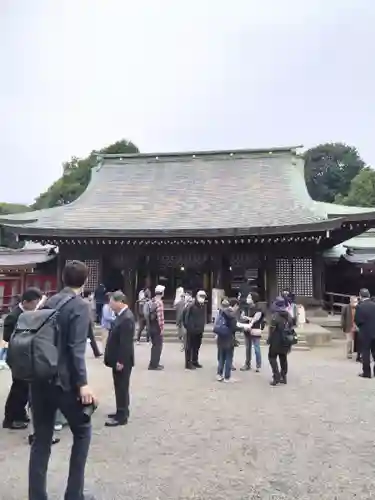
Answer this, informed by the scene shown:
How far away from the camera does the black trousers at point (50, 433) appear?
292 cm

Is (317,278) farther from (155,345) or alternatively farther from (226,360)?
(226,360)

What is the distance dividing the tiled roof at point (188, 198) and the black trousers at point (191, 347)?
6.36m

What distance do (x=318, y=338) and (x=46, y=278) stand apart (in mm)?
14278

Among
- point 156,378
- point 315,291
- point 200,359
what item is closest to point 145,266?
point 315,291

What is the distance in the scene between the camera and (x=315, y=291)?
15844 mm

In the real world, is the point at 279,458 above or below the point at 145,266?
Answer: below

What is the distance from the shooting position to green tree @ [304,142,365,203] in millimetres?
51312

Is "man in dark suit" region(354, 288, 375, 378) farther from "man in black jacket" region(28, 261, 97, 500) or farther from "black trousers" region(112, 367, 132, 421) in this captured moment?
"man in black jacket" region(28, 261, 97, 500)

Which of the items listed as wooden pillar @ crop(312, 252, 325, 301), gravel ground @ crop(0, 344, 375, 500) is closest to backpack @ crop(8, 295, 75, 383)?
gravel ground @ crop(0, 344, 375, 500)

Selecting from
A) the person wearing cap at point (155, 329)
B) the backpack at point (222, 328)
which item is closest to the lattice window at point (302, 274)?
the person wearing cap at point (155, 329)

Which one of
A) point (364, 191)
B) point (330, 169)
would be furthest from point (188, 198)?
point (330, 169)

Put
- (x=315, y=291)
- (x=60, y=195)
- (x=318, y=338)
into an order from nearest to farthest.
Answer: (x=318, y=338)
(x=315, y=291)
(x=60, y=195)

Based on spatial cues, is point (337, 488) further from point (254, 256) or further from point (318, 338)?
point (254, 256)

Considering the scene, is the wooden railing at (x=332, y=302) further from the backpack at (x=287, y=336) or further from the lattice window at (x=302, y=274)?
the backpack at (x=287, y=336)
